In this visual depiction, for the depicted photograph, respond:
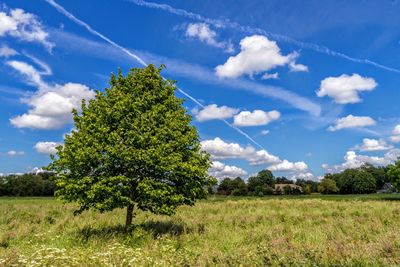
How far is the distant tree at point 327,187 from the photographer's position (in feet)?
478

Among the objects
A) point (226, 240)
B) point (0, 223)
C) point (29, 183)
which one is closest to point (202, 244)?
point (226, 240)

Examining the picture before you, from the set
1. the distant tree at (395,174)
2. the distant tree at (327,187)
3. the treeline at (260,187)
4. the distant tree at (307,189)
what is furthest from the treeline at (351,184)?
the distant tree at (395,174)

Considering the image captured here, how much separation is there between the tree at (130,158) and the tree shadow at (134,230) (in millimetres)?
750

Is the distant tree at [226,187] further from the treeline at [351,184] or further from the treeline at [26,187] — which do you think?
the treeline at [26,187]

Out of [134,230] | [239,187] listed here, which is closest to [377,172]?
[239,187]

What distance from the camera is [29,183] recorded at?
109 m

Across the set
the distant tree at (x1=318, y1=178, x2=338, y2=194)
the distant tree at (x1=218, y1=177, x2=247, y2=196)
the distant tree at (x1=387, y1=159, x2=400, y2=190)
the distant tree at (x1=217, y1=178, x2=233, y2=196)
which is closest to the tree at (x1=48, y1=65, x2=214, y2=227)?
the distant tree at (x1=387, y1=159, x2=400, y2=190)

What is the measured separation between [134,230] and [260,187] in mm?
128734

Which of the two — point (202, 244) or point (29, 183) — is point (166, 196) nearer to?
point (202, 244)

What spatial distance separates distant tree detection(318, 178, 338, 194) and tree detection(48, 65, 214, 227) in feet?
459

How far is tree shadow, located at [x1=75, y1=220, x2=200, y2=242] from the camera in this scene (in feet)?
55.9

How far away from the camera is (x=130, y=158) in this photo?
50.5 feet

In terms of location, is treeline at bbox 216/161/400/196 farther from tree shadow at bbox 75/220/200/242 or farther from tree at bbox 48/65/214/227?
tree at bbox 48/65/214/227

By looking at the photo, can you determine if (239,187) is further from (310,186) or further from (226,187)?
(310,186)
